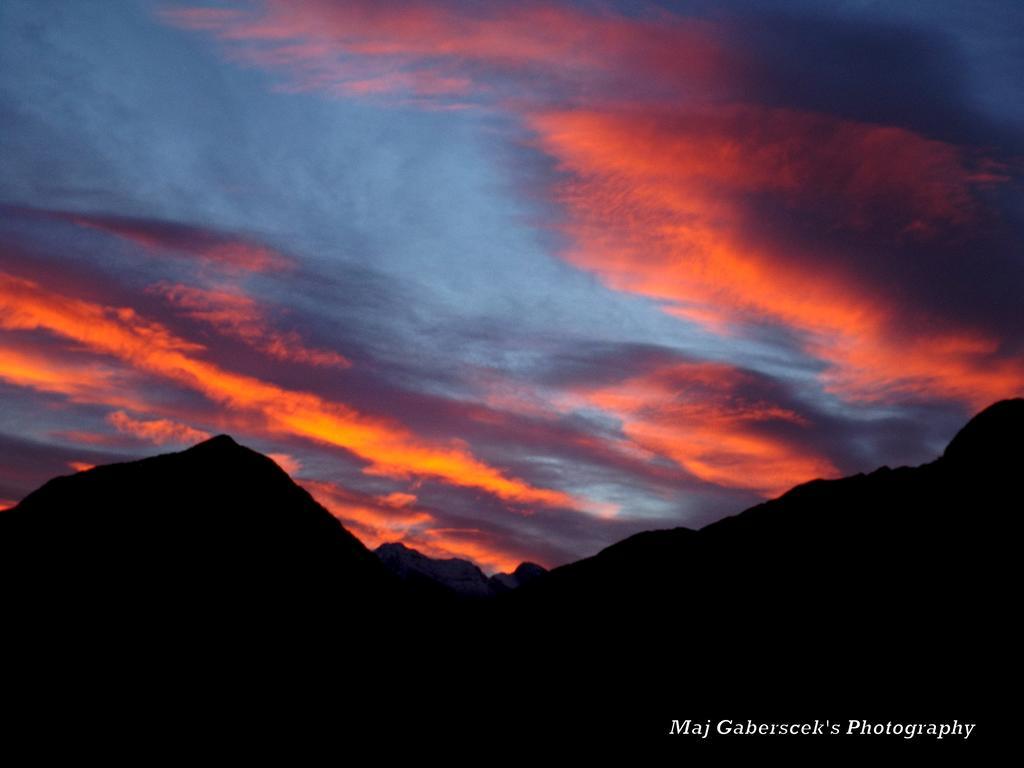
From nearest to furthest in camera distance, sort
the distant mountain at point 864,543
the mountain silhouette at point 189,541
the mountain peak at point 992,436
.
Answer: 1. the distant mountain at point 864,543
2. the mountain peak at point 992,436
3. the mountain silhouette at point 189,541

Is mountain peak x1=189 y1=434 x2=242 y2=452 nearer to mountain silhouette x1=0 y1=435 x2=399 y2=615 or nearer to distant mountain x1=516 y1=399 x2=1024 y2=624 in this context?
mountain silhouette x1=0 y1=435 x2=399 y2=615

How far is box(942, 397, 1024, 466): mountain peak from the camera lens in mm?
59781

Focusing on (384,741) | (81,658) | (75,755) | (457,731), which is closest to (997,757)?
(457,731)

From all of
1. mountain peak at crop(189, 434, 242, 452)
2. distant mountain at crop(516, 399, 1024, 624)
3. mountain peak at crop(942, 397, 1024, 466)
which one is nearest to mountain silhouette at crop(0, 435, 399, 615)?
mountain peak at crop(189, 434, 242, 452)

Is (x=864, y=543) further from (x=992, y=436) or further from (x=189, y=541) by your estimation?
(x=189, y=541)

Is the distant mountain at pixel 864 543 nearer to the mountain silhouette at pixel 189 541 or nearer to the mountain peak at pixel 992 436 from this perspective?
the mountain peak at pixel 992 436

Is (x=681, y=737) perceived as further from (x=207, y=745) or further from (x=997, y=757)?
(x=207, y=745)

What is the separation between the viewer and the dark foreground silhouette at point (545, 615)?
2078 inches

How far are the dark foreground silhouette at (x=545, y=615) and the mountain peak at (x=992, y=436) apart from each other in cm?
19

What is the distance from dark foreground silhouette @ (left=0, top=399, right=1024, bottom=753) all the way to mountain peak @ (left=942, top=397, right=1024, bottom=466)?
190 mm

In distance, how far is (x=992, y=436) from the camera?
61.4 meters

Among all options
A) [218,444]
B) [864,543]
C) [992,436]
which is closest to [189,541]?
[218,444]

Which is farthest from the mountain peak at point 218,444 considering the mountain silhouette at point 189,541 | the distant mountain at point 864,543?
the distant mountain at point 864,543

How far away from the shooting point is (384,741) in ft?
224
